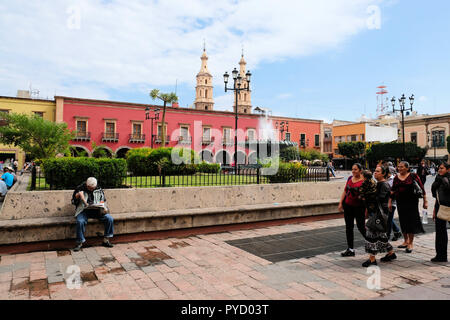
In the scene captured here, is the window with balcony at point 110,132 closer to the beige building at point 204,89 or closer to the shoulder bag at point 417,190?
the shoulder bag at point 417,190

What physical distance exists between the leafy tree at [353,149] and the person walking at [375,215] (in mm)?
46630

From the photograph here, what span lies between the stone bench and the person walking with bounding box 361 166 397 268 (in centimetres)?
298

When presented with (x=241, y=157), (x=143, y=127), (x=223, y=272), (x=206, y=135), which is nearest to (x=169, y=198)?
(x=223, y=272)

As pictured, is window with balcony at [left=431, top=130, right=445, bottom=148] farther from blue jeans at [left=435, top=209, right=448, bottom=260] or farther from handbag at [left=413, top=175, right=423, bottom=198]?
blue jeans at [left=435, top=209, right=448, bottom=260]

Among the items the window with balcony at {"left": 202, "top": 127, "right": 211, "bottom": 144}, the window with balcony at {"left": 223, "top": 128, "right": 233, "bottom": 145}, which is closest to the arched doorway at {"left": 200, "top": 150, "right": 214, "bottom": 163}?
the window with balcony at {"left": 202, "top": 127, "right": 211, "bottom": 144}

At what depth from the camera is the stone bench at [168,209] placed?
537cm

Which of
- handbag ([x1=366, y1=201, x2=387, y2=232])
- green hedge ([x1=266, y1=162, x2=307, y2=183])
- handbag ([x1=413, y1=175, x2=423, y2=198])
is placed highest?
green hedge ([x1=266, y1=162, x2=307, y2=183])

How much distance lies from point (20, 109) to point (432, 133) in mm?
54512

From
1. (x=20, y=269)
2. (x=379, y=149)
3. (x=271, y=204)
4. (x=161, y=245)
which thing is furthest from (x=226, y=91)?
(x=379, y=149)

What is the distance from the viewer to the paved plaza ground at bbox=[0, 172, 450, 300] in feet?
11.8

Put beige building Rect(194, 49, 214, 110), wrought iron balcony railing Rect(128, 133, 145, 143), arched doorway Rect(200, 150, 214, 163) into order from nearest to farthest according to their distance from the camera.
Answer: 1. wrought iron balcony railing Rect(128, 133, 145, 143)
2. arched doorway Rect(200, 150, 214, 163)
3. beige building Rect(194, 49, 214, 110)

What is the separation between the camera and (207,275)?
13.8ft

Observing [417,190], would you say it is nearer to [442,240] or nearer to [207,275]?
[442,240]
